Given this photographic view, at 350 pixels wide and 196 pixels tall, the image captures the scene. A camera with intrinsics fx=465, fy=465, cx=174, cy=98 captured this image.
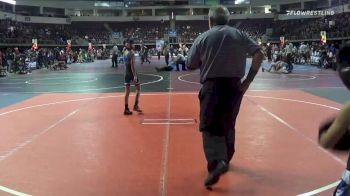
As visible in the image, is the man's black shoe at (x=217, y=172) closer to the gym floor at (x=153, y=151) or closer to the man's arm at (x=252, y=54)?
the gym floor at (x=153, y=151)

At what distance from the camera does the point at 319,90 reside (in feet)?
50.8

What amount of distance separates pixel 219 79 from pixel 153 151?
2.39m

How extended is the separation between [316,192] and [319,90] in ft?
36.9

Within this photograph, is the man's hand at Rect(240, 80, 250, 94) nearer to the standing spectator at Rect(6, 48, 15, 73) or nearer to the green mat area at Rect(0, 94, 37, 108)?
the green mat area at Rect(0, 94, 37, 108)

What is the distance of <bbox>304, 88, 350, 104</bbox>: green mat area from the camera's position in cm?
1287

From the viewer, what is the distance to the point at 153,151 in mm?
6895

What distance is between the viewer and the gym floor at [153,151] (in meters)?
5.15

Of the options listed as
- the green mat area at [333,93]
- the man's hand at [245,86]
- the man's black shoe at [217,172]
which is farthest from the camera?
the green mat area at [333,93]

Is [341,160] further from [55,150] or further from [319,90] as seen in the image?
[319,90]

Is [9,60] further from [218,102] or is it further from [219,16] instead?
[218,102]

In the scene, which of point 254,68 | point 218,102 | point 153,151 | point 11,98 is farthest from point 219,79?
point 11,98

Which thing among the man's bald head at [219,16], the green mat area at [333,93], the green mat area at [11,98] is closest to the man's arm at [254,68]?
the man's bald head at [219,16]

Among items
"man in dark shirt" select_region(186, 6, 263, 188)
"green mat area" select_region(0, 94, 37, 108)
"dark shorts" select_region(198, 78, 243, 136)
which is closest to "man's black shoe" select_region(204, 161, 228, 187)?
"man in dark shirt" select_region(186, 6, 263, 188)

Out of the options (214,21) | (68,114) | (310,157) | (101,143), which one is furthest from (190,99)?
(214,21)
